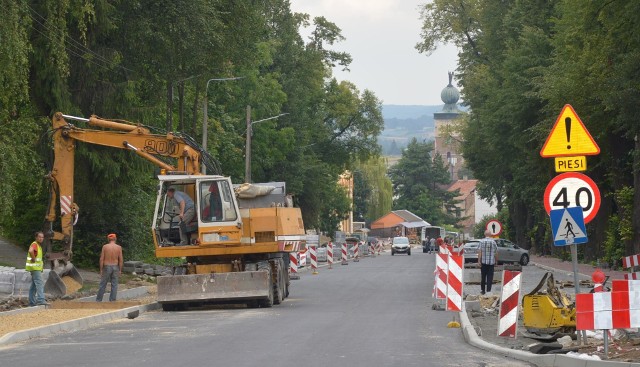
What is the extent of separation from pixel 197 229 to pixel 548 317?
462 inches

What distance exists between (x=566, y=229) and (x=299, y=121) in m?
69.6

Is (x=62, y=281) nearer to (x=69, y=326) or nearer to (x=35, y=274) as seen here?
(x=35, y=274)

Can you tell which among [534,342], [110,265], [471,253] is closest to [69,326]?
[110,265]

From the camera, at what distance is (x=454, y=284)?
22.8 m

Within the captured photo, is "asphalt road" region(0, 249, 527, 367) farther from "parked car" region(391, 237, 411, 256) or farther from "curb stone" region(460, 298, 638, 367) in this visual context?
"parked car" region(391, 237, 411, 256)

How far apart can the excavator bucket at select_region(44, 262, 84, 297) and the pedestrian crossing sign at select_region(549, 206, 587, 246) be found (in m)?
17.1

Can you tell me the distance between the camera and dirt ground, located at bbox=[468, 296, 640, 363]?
14.4 meters

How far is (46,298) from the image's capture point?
28688mm

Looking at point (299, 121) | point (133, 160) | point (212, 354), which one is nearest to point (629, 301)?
point (212, 354)

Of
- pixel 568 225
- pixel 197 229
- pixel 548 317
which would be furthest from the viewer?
pixel 197 229

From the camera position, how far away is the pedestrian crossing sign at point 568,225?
15.1 m

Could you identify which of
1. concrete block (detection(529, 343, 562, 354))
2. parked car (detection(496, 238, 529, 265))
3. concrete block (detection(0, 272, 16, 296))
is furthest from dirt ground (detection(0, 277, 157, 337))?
parked car (detection(496, 238, 529, 265))

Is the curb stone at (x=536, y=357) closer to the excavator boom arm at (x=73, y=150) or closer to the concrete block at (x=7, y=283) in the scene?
the excavator boom arm at (x=73, y=150)

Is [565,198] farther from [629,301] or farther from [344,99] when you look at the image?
[344,99]
